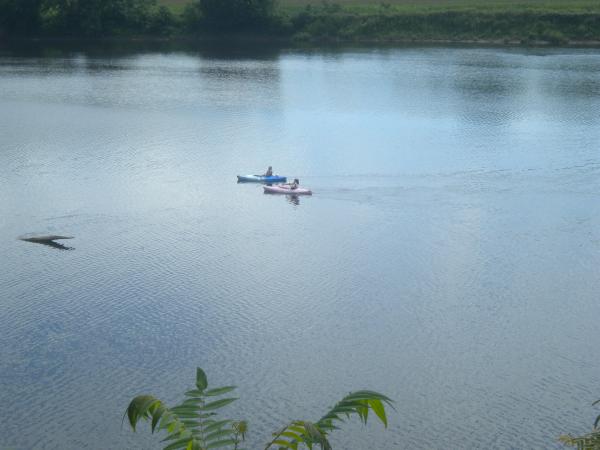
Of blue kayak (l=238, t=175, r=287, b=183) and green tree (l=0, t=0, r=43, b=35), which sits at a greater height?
green tree (l=0, t=0, r=43, b=35)

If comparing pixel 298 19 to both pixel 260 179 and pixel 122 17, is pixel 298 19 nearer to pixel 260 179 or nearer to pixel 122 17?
pixel 122 17

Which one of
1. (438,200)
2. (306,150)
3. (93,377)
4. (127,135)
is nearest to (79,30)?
(127,135)

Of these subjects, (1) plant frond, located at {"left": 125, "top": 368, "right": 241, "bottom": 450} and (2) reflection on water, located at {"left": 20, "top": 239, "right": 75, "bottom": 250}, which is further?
(2) reflection on water, located at {"left": 20, "top": 239, "right": 75, "bottom": 250}

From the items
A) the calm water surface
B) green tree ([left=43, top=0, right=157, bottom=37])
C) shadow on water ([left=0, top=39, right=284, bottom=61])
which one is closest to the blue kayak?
the calm water surface

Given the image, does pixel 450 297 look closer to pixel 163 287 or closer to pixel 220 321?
pixel 220 321

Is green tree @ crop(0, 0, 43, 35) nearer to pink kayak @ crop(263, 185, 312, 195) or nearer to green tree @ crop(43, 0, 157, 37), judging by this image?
green tree @ crop(43, 0, 157, 37)

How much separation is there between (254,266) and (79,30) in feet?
229

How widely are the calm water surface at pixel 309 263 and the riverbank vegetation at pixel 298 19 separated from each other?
27.6 meters

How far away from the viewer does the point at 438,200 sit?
3728 cm

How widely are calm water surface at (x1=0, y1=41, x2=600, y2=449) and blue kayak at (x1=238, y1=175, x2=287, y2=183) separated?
0.71 metres

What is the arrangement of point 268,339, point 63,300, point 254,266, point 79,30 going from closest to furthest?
point 268,339 < point 63,300 < point 254,266 < point 79,30

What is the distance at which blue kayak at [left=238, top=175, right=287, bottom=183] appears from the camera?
3953 centimetres

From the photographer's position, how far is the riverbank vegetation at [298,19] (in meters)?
85.6

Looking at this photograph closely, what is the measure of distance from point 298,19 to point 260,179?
183ft
